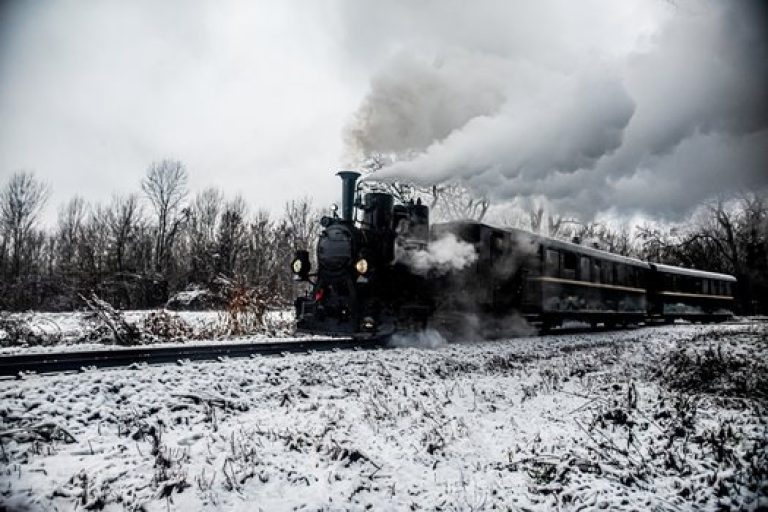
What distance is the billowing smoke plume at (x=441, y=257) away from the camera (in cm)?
1155

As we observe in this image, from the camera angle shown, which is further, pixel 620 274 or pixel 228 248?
pixel 228 248

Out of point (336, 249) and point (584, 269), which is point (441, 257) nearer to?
point (336, 249)

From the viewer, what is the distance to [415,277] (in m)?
11.5

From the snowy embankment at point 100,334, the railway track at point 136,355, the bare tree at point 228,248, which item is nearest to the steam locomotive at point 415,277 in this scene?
the railway track at point 136,355

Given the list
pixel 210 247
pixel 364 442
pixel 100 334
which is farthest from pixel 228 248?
pixel 364 442

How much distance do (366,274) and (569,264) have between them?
8467 mm

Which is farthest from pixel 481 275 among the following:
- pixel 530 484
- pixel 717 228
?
pixel 717 228

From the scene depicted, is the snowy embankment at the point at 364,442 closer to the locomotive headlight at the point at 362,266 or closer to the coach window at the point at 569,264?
the locomotive headlight at the point at 362,266

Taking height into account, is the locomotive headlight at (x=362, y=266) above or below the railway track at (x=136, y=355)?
above

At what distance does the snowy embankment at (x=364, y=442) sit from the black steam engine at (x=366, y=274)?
3754 millimetres

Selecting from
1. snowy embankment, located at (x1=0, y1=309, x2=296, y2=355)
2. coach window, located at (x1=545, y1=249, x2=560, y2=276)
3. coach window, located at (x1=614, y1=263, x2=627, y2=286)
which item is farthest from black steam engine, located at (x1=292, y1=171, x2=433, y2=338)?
coach window, located at (x1=614, y1=263, x2=627, y2=286)

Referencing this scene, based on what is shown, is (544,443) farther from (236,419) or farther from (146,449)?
(146,449)

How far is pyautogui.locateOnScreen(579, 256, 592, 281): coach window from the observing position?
656 inches

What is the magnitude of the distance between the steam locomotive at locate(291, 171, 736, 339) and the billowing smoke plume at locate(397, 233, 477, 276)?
46 millimetres
